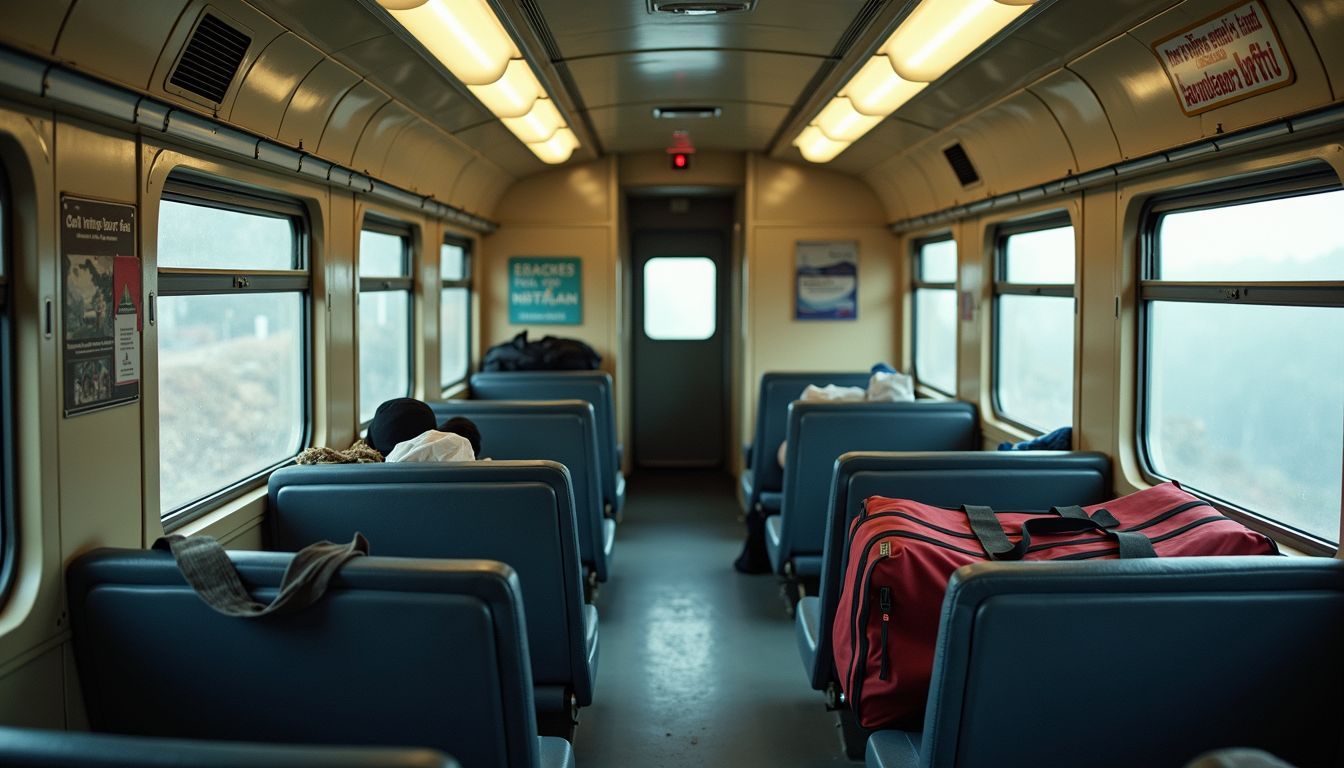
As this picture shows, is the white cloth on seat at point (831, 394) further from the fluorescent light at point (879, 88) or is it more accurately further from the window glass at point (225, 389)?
the window glass at point (225, 389)

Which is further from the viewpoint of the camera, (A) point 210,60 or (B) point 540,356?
(B) point 540,356

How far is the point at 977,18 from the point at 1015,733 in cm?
223

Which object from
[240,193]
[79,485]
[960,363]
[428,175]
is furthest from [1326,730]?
[428,175]

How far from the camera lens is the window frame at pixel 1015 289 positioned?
4.97m

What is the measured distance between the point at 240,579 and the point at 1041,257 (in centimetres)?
446

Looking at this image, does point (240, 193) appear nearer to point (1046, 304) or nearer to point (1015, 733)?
point (1015, 733)

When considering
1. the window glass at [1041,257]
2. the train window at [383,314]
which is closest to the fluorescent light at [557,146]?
the train window at [383,314]

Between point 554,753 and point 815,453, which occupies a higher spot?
point 815,453

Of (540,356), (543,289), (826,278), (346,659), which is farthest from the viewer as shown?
(543,289)

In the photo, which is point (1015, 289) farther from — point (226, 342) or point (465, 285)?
point (465, 285)

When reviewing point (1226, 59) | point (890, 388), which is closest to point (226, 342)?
point (1226, 59)

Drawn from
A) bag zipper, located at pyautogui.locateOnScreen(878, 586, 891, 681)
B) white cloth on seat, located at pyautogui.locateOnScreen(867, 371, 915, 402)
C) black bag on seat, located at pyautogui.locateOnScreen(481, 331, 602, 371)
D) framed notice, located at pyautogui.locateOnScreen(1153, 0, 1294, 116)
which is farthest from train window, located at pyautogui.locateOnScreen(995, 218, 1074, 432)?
black bag on seat, located at pyautogui.locateOnScreen(481, 331, 602, 371)

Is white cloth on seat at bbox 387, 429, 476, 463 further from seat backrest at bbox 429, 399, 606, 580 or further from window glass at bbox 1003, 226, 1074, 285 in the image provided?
window glass at bbox 1003, 226, 1074, 285

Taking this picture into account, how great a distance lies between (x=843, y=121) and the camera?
5.94m
